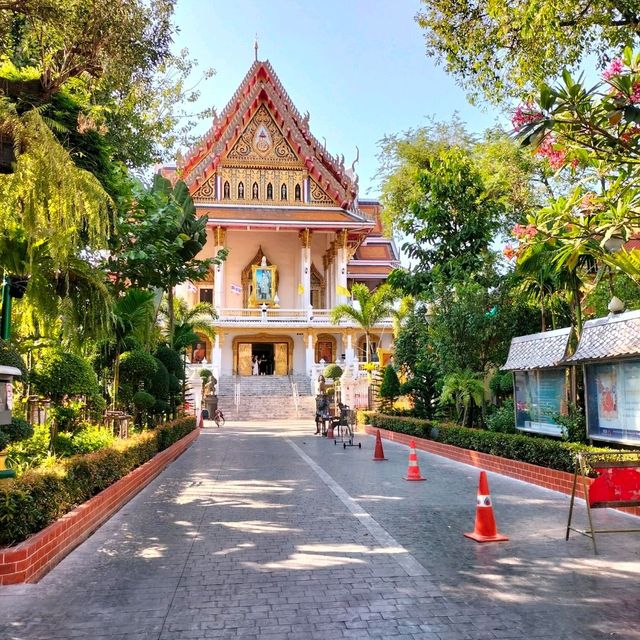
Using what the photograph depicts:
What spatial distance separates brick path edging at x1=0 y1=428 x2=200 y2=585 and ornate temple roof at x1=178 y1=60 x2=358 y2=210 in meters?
30.4

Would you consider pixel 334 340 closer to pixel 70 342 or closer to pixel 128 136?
pixel 128 136

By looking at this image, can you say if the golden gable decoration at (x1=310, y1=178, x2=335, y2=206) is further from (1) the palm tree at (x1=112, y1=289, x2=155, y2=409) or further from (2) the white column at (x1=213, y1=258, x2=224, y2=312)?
(1) the palm tree at (x1=112, y1=289, x2=155, y2=409)

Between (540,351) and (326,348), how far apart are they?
2811cm

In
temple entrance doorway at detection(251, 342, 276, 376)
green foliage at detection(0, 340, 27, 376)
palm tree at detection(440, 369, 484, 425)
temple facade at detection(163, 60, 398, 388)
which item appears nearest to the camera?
green foliage at detection(0, 340, 27, 376)

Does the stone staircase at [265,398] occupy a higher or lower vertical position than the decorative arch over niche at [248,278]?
lower

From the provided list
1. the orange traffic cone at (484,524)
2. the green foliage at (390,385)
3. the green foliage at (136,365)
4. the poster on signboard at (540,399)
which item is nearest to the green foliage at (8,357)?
the orange traffic cone at (484,524)

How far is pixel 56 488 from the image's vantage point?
19.4 feet

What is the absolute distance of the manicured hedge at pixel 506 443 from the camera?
904cm

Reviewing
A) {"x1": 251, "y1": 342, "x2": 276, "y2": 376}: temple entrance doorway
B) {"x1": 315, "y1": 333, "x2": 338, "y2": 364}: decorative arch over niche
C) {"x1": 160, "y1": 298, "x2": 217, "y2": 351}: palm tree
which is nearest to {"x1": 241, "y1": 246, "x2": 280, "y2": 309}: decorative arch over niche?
{"x1": 251, "y1": 342, "x2": 276, "y2": 376}: temple entrance doorway

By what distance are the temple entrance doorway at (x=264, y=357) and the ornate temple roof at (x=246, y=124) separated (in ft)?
31.4

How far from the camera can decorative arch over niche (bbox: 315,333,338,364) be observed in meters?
38.6

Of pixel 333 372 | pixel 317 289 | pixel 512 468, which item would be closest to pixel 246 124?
pixel 317 289

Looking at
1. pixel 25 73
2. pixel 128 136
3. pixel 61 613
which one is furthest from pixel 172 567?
pixel 128 136

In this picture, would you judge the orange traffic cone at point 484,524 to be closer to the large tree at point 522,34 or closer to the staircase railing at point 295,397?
the large tree at point 522,34
